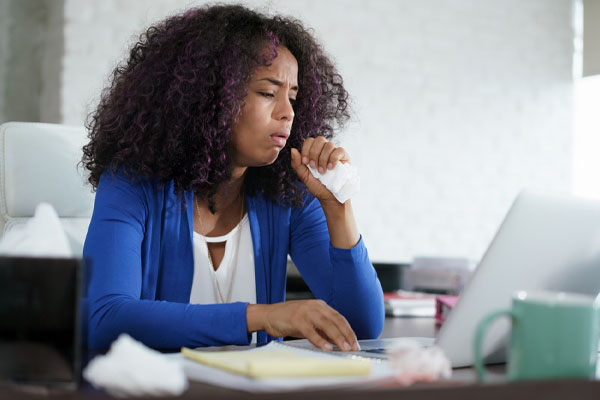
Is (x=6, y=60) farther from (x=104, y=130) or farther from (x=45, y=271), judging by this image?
(x=45, y=271)

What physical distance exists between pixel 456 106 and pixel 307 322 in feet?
11.4

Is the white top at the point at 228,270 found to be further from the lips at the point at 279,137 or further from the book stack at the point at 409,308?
the book stack at the point at 409,308

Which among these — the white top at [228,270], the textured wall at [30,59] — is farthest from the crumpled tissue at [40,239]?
the textured wall at [30,59]

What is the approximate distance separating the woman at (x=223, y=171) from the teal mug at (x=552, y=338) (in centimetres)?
62

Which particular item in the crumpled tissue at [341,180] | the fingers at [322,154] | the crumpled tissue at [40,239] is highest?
the fingers at [322,154]

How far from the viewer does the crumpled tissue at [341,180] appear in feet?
4.26

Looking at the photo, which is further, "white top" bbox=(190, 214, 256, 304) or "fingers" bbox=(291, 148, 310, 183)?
"white top" bbox=(190, 214, 256, 304)

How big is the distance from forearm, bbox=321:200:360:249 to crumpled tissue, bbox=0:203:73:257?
0.70 metres

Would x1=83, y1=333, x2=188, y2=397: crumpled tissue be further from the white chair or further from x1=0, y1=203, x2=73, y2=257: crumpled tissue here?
the white chair

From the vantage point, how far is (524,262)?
78 cm

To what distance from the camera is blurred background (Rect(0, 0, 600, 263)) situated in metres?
3.92

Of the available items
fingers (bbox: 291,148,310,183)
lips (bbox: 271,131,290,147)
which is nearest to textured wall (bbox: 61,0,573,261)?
lips (bbox: 271,131,290,147)

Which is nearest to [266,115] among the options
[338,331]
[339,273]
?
[339,273]

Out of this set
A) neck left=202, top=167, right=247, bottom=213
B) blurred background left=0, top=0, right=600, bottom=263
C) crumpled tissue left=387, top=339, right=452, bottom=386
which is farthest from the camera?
blurred background left=0, top=0, right=600, bottom=263
